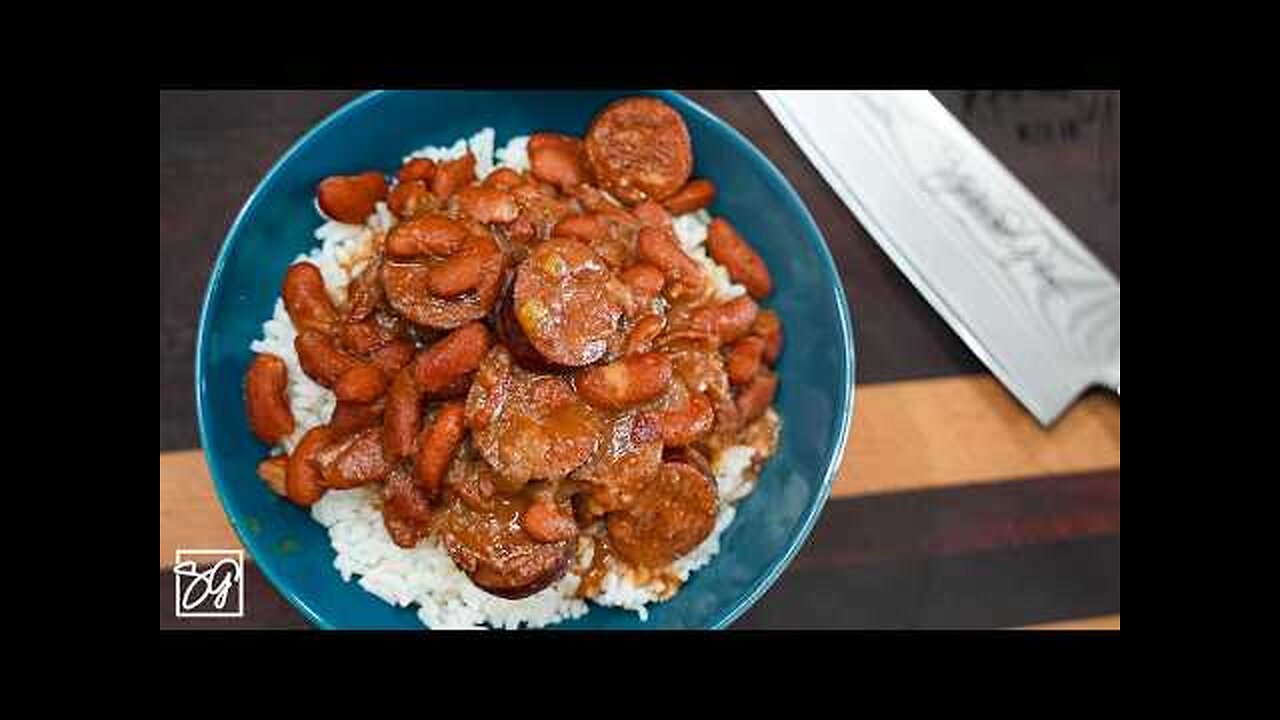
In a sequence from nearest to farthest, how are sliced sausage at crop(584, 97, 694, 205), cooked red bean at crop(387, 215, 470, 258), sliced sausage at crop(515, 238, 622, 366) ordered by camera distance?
sliced sausage at crop(515, 238, 622, 366) < cooked red bean at crop(387, 215, 470, 258) < sliced sausage at crop(584, 97, 694, 205)

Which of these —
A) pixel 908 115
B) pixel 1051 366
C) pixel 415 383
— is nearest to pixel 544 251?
pixel 415 383

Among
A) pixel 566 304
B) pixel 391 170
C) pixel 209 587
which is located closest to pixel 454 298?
pixel 566 304

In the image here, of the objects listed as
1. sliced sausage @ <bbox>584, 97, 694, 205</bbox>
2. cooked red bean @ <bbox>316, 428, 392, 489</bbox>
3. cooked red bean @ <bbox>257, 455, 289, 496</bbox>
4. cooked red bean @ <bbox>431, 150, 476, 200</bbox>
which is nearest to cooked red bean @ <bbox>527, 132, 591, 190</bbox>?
sliced sausage @ <bbox>584, 97, 694, 205</bbox>

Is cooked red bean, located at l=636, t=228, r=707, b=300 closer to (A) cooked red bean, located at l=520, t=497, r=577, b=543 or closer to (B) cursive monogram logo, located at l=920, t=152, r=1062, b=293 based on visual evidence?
(A) cooked red bean, located at l=520, t=497, r=577, b=543

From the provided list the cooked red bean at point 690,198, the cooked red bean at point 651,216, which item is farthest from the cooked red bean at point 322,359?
the cooked red bean at point 690,198

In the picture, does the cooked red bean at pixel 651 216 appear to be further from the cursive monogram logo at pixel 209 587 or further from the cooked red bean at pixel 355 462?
the cursive monogram logo at pixel 209 587
